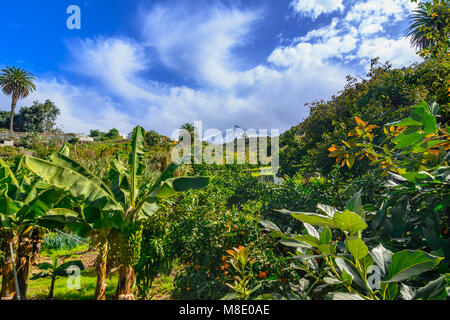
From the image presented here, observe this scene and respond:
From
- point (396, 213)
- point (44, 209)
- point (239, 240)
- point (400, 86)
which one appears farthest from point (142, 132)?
point (400, 86)

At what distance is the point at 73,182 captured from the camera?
3.00 m

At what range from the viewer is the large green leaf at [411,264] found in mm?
762

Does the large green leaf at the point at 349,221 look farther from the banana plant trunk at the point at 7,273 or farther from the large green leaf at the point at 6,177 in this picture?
the large green leaf at the point at 6,177

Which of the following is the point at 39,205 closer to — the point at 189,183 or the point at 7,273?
the point at 7,273

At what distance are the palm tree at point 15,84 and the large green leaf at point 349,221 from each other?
6025cm

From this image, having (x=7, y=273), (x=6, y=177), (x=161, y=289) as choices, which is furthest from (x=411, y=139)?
(x=6, y=177)

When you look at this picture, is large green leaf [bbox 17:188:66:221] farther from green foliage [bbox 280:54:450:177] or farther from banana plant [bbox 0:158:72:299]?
green foliage [bbox 280:54:450:177]

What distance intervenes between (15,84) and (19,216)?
59.5 metres

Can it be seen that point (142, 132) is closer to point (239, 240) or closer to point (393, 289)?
point (239, 240)

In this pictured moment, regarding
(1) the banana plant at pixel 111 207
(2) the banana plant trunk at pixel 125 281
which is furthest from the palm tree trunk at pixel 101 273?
(2) the banana plant trunk at pixel 125 281

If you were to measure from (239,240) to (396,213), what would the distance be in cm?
172

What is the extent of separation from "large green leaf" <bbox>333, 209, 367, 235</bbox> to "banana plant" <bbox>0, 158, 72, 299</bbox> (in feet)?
12.8

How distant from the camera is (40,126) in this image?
55531 mm
